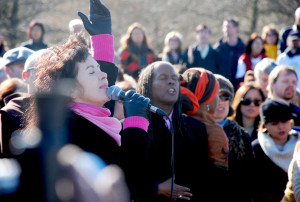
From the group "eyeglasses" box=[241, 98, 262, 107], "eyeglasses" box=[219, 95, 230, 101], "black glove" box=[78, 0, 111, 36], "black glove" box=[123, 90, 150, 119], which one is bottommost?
"eyeglasses" box=[241, 98, 262, 107]

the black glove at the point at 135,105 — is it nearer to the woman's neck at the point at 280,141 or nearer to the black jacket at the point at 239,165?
the black jacket at the point at 239,165

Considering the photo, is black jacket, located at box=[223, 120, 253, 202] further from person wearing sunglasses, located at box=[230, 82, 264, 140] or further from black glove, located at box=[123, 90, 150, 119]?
black glove, located at box=[123, 90, 150, 119]

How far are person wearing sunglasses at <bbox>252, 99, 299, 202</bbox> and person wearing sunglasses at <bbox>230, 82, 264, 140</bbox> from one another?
713 mm

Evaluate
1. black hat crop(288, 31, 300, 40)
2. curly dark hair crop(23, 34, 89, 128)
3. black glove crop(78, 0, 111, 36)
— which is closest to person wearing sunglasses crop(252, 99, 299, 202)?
black glove crop(78, 0, 111, 36)

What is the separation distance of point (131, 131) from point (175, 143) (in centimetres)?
122

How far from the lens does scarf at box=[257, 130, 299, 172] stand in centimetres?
446

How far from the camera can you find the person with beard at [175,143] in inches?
144

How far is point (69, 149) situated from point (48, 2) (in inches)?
532

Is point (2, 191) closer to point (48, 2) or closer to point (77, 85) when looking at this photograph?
point (77, 85)

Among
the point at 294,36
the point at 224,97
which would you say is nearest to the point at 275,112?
the point at 224,97

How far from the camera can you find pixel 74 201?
7.71 ft

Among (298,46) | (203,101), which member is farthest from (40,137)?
(298,46)

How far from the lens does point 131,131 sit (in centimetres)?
268

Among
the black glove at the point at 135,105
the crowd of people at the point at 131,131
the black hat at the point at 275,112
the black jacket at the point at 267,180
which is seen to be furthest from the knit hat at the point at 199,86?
the black glove at the point at 135,105
